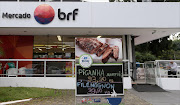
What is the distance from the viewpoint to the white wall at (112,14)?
1030cm

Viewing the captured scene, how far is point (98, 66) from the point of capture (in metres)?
4.80

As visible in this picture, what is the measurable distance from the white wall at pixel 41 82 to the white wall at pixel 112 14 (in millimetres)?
3320

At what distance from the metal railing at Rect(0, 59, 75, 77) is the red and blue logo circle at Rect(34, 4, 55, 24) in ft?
8.20

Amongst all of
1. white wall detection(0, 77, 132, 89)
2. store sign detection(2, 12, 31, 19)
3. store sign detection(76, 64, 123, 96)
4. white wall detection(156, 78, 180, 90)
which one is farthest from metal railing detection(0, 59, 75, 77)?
white wall detection(156, 78, 180, 90)

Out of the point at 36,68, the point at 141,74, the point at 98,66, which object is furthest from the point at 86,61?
the point at 141,74

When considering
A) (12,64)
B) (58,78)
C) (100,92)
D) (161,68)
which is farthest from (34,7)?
(161,68)

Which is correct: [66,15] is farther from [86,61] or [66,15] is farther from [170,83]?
[170,83]

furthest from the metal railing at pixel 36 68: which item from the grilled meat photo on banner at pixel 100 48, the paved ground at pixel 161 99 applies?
the grilled meat photo on banner at pixel 100 48

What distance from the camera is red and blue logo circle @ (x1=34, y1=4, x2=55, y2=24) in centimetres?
A: 1007

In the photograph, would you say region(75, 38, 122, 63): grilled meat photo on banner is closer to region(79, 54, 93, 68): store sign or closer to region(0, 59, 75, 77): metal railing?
region(79, 54, 93, 68): store sign

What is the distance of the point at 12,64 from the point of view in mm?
9438

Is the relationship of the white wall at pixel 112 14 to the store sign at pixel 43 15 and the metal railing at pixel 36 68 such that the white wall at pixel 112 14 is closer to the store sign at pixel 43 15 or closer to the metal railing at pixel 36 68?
the store sign at pixel 43 15

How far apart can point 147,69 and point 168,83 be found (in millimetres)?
1600

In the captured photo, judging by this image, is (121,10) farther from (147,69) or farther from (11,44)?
(11,44)
